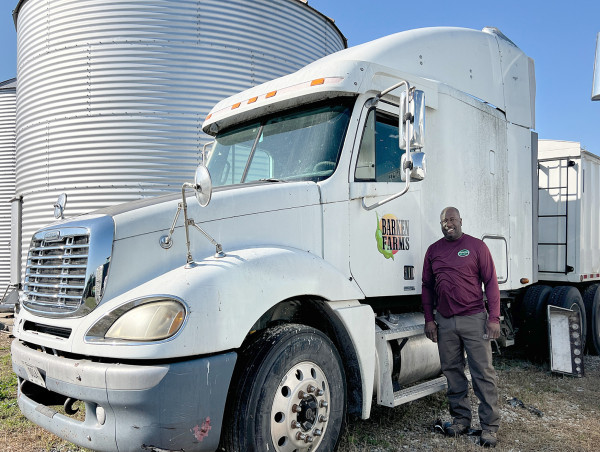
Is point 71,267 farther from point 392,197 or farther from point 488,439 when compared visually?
point 488,439

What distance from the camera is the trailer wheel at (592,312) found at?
26.8 ft

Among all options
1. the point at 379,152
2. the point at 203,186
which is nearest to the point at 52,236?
the point at 203,186

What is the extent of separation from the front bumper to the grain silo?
8025 millimetres

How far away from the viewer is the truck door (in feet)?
13.6

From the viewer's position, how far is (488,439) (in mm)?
4258

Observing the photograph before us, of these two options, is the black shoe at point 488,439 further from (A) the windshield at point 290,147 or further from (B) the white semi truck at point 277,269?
(A) the windshield at point 290,147

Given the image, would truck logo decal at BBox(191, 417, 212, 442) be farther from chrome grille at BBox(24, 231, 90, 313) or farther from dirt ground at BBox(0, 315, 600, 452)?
dirt ground at BBox(0, 315, 600, 452)

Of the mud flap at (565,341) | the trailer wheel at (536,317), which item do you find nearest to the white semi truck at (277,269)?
the trailer wheel at (536,317)

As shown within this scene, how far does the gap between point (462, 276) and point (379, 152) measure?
128 cm

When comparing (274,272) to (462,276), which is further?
(462,276)

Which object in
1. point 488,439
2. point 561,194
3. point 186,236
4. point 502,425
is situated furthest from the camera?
point 561,194

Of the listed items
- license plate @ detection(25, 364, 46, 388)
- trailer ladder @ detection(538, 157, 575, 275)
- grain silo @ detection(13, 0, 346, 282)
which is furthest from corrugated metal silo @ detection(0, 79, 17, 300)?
trailer ladder @ detection(538, 157, 575, 275)

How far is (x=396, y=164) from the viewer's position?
4.49 m

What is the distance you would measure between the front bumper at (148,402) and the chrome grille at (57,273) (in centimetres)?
43
